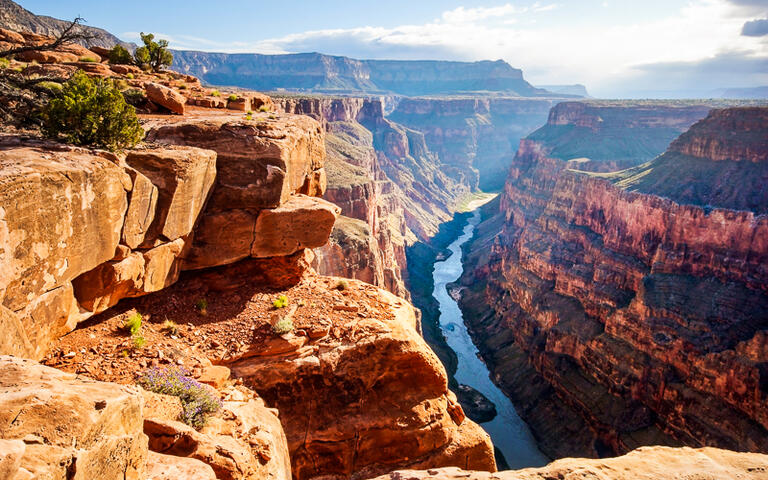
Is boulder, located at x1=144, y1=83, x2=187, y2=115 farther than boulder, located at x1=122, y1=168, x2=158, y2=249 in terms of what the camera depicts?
Yes

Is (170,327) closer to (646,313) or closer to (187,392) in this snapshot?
(187,392)

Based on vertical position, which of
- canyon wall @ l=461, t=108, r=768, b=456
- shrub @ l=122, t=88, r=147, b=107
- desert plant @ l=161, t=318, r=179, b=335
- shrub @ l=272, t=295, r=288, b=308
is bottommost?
canyon wall @ l=461, t=108, r=768, b=456

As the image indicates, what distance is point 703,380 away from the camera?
4238cm

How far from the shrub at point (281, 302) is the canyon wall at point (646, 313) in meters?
38.1

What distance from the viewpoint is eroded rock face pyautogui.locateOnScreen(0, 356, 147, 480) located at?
Answer: 5.84 m

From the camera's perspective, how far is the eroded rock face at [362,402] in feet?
44.6

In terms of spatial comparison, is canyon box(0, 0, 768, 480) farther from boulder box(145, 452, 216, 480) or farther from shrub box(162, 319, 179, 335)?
shrub box(162, 319, 179, 335)

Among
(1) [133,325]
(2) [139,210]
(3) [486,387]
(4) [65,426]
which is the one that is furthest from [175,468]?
(3) [486,387]

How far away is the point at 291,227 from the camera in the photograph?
16.6 meters

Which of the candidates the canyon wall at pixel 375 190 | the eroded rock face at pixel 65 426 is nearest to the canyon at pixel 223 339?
the eroded rock face at pixel 65 426

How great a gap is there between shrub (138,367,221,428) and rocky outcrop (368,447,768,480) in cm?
451

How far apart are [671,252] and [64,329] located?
5697 cm

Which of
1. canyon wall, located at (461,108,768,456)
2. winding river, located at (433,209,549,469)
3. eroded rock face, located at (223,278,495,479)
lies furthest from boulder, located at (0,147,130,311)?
canyon wall, located at (461,108,768,456)

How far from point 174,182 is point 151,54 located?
21065 millimetres
